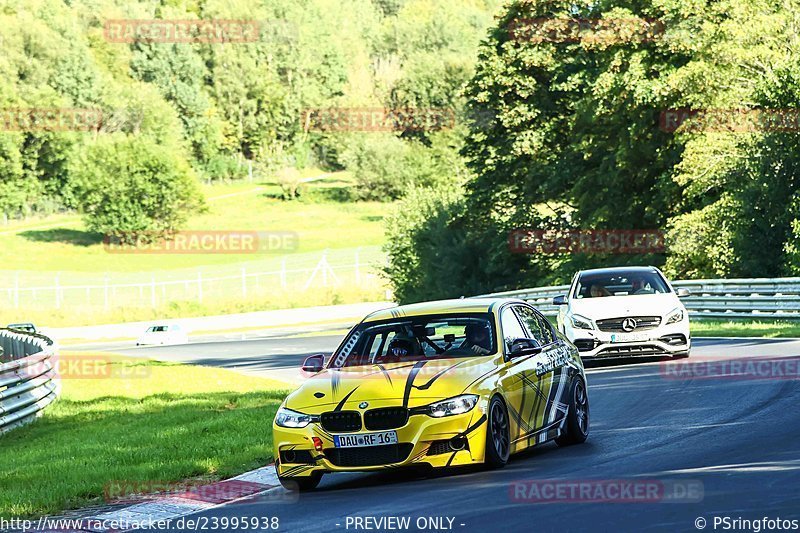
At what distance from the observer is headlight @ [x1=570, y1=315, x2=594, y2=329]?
2055 cm

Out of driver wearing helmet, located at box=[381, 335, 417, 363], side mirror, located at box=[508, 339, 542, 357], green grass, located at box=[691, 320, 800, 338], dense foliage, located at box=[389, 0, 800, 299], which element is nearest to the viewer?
side mirror, located at box=[508, 339, 542, 357]

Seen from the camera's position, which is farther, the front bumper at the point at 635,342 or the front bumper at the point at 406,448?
the front bumper at the point at 635,342

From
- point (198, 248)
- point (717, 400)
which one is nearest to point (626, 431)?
point (717, 400)

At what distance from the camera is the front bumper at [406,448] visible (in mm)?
9812

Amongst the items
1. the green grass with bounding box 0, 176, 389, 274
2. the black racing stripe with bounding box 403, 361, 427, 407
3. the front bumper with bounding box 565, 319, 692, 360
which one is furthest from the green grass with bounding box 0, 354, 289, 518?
the green grass with bounding box 0, 176, 389, 274

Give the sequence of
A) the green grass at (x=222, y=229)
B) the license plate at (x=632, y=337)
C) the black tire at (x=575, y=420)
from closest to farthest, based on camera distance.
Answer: the black tire at (x=575, y=420) < the license plate at (x=632, y=337) < the green grass at (x=222, y=229)

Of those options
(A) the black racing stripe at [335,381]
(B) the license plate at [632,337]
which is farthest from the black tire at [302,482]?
(B) the license plate at [632,337]

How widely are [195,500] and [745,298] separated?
25395mm

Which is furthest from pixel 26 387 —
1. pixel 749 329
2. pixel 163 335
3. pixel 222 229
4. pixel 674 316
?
pixel 222 229

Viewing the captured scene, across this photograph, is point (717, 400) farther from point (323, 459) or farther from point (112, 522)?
point (112, 522)

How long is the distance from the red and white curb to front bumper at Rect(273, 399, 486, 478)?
1.27 ft

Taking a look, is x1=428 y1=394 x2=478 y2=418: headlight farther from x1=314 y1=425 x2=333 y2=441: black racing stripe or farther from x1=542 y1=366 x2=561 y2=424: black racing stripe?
x1=542 y1=366 x2=561 y2=424: black racing stripe

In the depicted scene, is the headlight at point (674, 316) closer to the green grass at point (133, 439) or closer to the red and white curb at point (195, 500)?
the green grass at point (133, 439)

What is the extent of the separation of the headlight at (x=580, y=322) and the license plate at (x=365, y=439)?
11154mm
